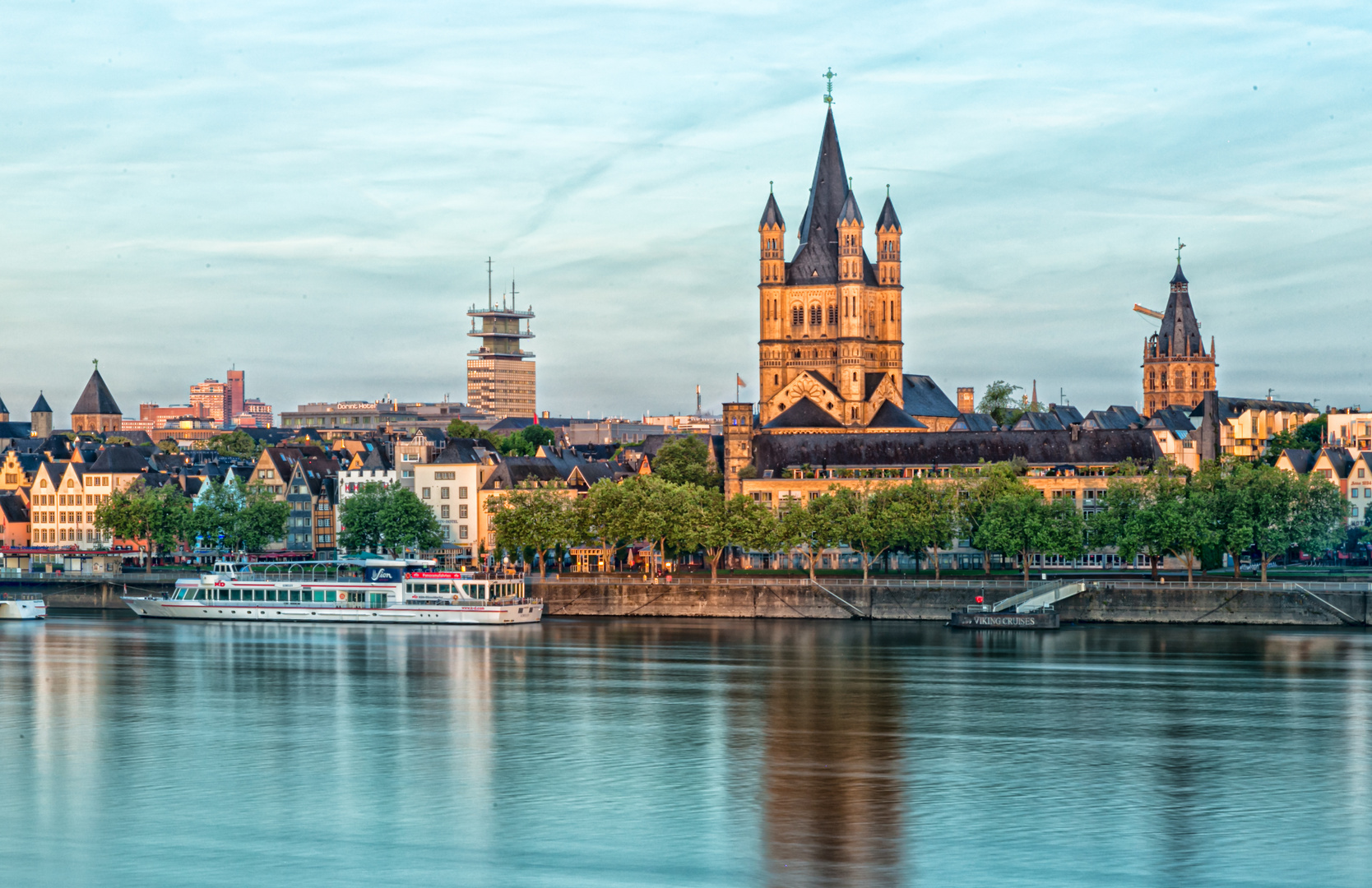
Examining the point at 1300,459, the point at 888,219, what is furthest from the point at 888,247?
the point at 1300,459

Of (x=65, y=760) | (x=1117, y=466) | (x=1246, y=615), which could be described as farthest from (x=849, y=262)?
(x=65, y=760)

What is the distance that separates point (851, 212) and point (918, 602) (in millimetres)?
68720

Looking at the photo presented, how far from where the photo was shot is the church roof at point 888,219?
6634 inches

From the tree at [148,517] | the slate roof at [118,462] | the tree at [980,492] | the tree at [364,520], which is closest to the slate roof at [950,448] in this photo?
the tree at [980,492]

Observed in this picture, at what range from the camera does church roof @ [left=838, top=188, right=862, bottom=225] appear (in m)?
163

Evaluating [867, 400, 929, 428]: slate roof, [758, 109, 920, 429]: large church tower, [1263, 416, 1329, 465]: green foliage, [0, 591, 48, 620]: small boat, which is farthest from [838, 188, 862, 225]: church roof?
[0, 591, 48, 620]: small boat

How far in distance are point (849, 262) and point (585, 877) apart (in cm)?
12843

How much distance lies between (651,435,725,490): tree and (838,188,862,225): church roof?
24.1 meters

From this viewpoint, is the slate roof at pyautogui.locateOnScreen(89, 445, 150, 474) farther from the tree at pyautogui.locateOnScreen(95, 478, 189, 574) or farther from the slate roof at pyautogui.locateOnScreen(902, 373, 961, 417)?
the slate roof at pyautogui.locateOnScreen(902, 373, 961, 417)

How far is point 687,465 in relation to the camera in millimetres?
147375

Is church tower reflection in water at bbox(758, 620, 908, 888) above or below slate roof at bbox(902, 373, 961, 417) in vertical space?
below

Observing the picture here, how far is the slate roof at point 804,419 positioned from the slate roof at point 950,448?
12.6 metres

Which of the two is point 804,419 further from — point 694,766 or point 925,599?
point 694,766

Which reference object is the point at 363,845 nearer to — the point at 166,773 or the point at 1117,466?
the point at 166,773
